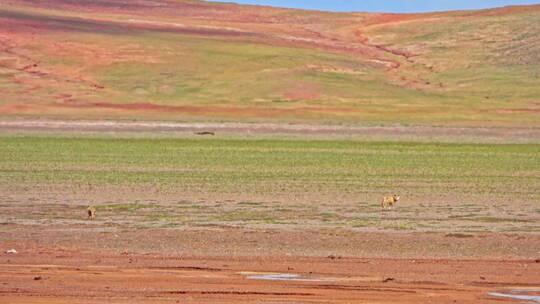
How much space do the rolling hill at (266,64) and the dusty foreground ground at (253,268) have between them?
3291 centimetres

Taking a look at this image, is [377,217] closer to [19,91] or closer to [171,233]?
[171,233]

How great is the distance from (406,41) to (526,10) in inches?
376

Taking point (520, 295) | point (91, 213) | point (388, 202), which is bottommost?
point (91, 213)

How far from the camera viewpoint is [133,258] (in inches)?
562

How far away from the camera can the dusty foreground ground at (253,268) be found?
11.6 m

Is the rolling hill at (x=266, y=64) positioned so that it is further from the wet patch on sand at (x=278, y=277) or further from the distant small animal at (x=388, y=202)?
the wet patch on sand at (x=278, y=277)

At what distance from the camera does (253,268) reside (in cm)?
1350

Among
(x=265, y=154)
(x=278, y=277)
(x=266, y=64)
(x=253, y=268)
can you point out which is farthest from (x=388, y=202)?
(x=266, y=64)

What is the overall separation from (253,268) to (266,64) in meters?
55.0

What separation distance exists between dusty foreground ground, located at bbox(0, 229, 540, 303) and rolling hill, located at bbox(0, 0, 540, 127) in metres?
32.9

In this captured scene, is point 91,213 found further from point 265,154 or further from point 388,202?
point 265,154

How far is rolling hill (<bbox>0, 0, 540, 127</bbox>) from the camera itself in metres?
55.4

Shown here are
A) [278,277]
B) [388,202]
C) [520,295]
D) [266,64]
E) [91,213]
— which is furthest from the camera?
[266,64]

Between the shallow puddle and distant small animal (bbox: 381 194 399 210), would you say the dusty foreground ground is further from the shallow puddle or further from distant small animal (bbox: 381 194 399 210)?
distant small animal (bbox: 381 194 399 210)
